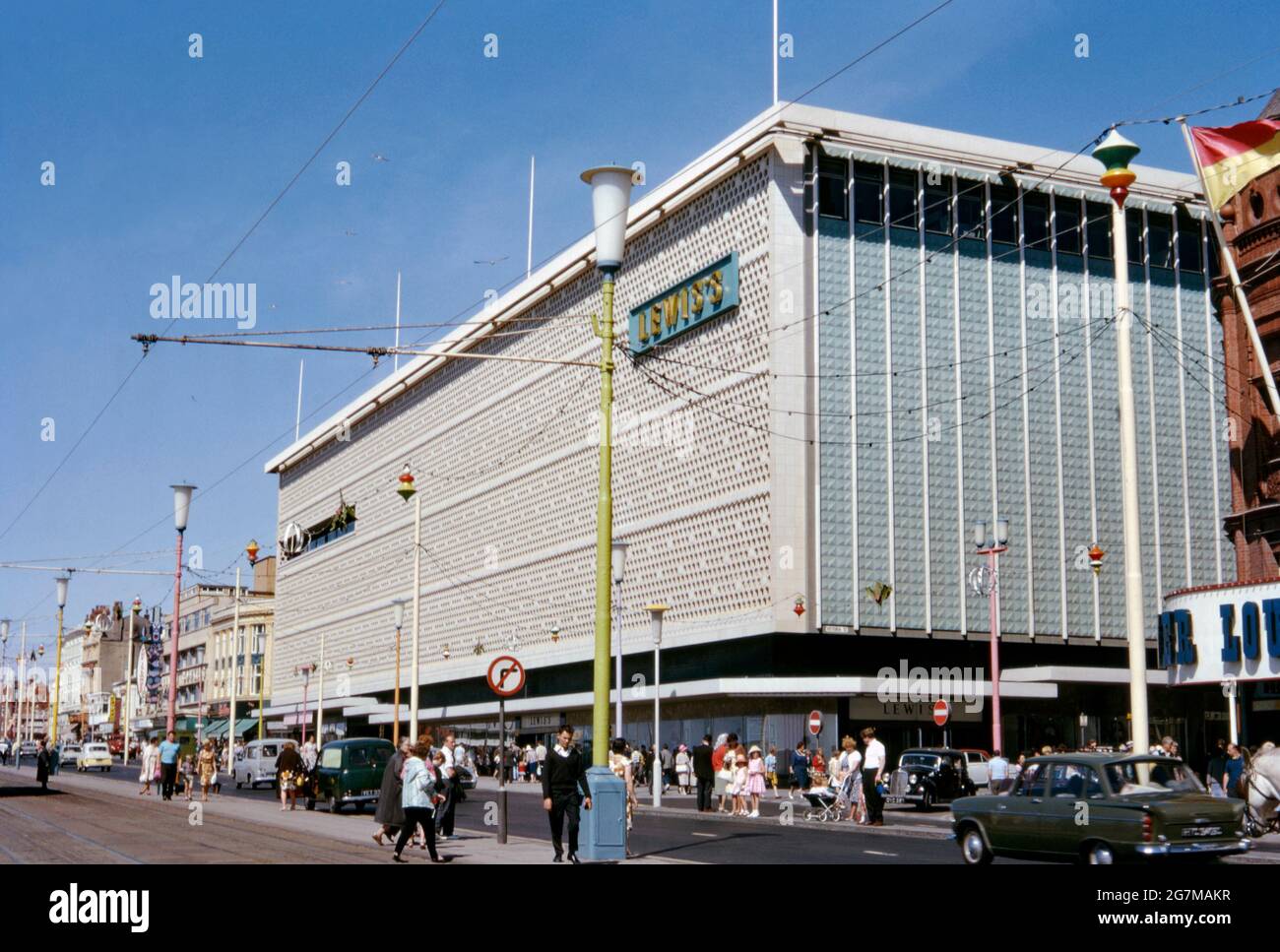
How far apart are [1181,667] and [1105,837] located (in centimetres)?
2272

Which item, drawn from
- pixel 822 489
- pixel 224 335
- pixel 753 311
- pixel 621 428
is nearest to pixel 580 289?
pixel 621 428

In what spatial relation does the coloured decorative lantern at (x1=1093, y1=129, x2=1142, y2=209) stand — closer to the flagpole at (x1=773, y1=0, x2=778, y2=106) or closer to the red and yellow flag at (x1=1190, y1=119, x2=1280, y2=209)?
the red and yellow flag at (x1=1190, y1=119, x2=1280, y2=209)

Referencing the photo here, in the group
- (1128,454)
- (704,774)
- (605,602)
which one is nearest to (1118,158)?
(1128,454)

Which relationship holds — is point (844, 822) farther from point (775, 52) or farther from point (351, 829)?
point (775, 52)

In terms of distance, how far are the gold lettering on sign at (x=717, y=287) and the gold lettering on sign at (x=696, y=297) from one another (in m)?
0.73

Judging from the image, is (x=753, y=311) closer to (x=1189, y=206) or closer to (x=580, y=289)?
(x=580, y=289)

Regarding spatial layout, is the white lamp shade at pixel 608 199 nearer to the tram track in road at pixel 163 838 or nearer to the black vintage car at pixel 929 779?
the tram track in road at pixel 163 838

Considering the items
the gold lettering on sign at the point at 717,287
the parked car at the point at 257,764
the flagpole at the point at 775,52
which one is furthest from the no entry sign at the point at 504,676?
the gold lettering on sign at the point at 717,287

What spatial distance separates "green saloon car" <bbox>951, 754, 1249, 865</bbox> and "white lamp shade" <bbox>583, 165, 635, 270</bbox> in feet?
27.7

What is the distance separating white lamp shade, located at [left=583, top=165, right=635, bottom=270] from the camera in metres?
19.2

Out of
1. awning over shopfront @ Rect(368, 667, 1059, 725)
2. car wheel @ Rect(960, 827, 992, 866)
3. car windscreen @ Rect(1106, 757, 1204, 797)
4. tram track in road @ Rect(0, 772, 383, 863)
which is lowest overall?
tram track in road @ Rect(0, 772, 383, 863)

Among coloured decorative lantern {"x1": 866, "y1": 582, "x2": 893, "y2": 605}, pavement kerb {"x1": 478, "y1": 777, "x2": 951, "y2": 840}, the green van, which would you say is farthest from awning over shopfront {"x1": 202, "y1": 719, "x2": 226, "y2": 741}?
the green van

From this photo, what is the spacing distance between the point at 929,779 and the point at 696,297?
2780 centimetres

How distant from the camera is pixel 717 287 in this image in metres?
58.1
